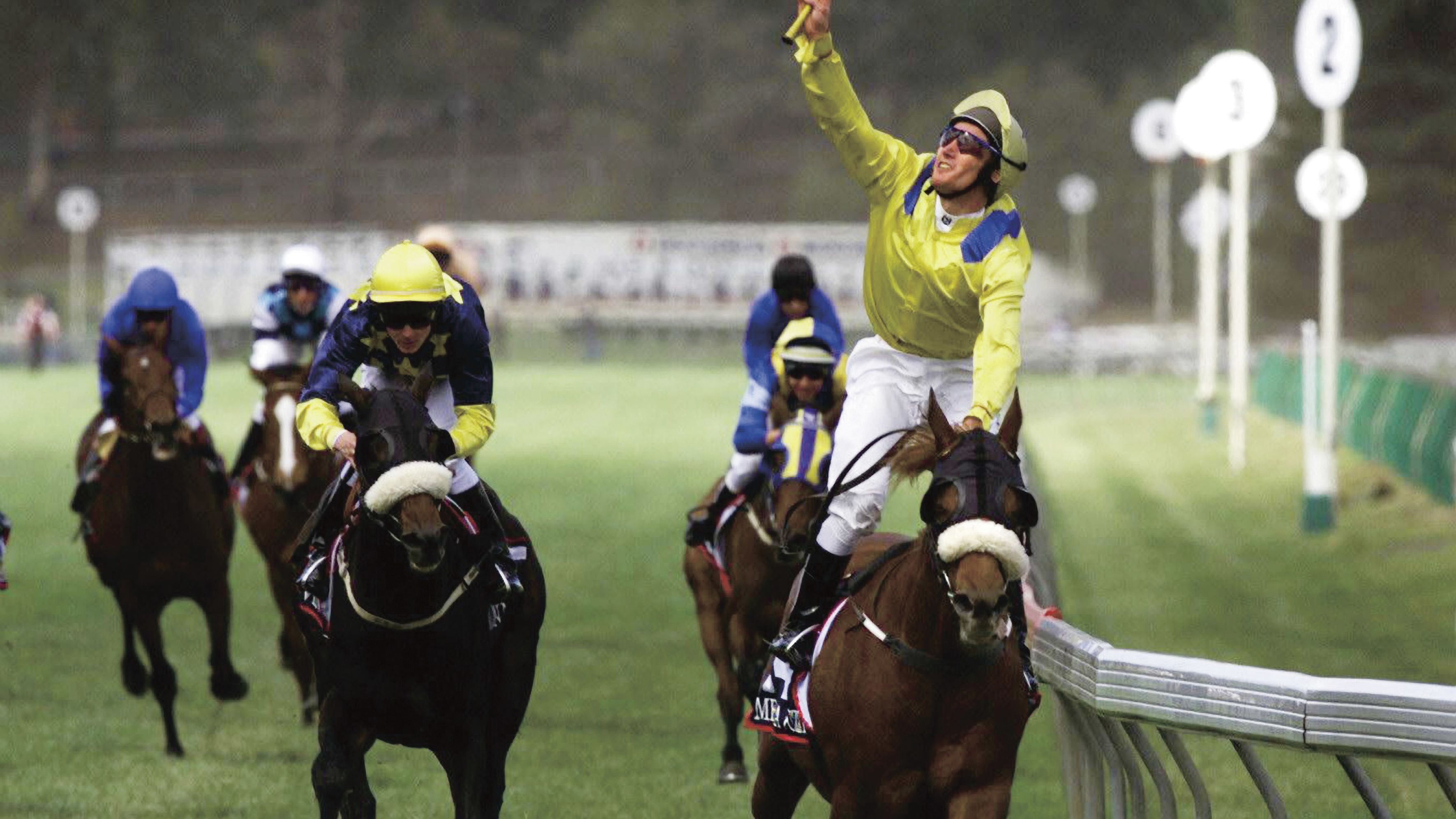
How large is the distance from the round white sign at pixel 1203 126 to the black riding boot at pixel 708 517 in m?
13.0

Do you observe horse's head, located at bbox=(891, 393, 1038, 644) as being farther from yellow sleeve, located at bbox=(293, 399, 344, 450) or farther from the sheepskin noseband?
yellow sleeve, located at bbox=(293, 399, 344, 450)

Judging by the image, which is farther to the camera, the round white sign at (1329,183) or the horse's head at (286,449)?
the round white sign at (1329,183)

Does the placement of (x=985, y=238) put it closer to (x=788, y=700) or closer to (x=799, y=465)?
(x=788, y=700)

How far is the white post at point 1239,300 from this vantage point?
23.7m

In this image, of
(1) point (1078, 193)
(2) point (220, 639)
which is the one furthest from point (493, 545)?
(1) point (1078, 193)

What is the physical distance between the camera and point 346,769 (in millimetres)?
6816

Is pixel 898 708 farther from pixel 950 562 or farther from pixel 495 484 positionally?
pixel 495 484

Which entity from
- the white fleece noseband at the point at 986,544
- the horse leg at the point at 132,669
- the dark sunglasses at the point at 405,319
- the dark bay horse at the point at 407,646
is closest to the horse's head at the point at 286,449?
the horse leg at the point at 132,669

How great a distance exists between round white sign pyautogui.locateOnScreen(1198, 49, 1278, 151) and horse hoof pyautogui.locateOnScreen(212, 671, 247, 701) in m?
13.9

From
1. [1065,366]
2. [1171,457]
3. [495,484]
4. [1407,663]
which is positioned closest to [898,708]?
[1407,663]

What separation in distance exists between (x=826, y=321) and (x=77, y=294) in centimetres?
5689

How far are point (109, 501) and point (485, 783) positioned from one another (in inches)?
162

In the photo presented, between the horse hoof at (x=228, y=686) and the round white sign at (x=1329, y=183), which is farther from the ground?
the round white sign at (x=1329, y=183)

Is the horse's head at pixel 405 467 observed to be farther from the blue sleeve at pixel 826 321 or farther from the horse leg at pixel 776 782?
the blue sleeve at pixel 826 321
